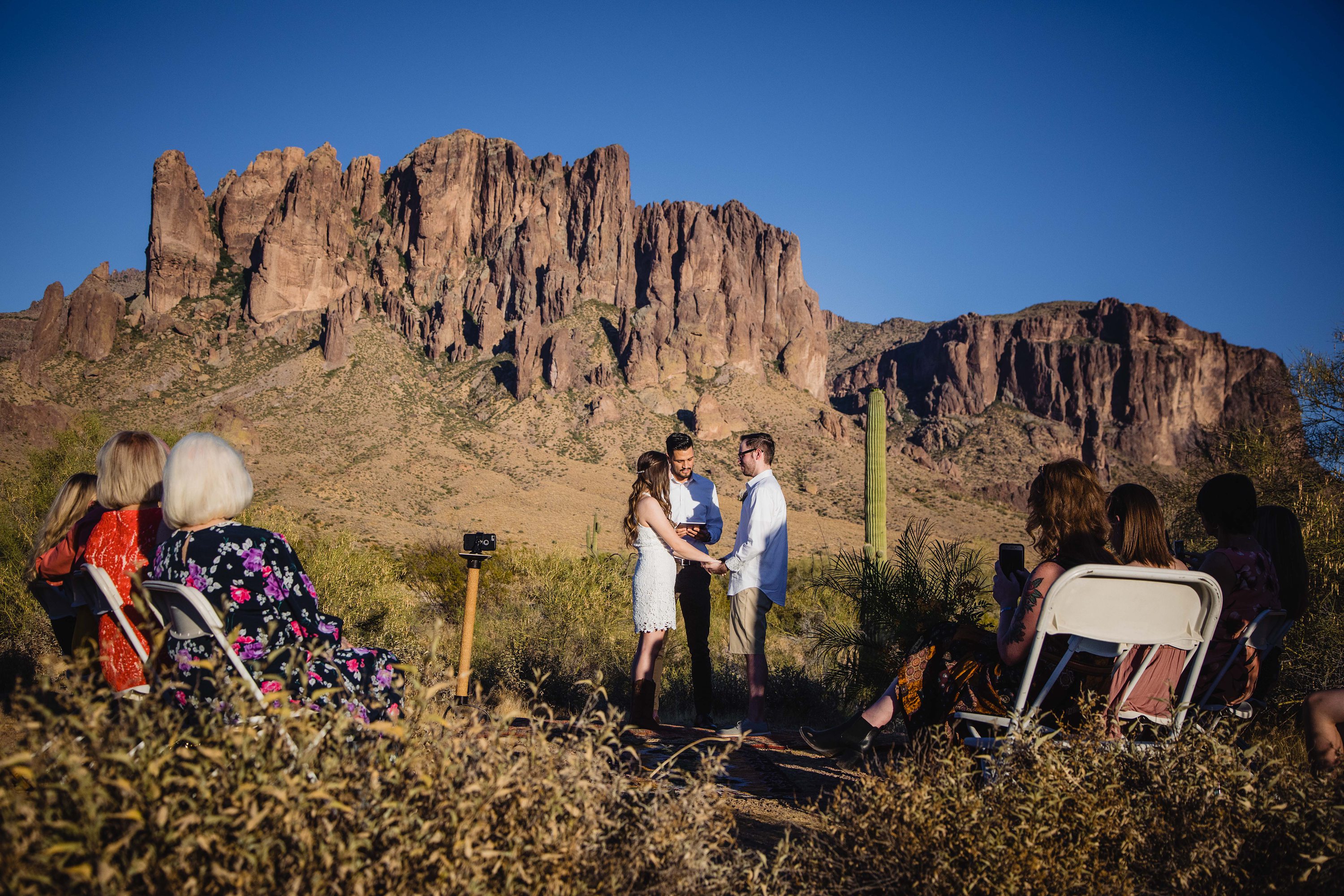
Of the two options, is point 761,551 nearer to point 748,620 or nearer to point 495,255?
point 748,620

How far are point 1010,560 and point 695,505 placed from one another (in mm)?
2244

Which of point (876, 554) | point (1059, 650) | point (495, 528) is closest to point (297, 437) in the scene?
point (495, 528)

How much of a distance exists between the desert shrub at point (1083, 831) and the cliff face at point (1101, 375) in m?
96.7

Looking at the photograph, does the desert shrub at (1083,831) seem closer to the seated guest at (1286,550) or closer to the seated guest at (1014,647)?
the seated guest at (1014,647)

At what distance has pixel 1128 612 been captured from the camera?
250 cm

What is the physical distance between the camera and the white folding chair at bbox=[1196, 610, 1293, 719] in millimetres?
3070

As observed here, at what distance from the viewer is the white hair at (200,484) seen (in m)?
2.48

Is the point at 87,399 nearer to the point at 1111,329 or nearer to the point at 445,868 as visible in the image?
the point at 445,868

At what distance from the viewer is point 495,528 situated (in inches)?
1554

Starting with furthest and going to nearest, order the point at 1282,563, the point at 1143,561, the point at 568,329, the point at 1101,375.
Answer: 1. the point at 1101,375
2. the point at 568,329
3. the point at 1282,563
4. the point at 1143,561

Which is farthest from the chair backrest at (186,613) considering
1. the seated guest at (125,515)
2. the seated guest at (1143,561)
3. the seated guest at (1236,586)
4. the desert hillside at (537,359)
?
the desert hillside at (537,359)

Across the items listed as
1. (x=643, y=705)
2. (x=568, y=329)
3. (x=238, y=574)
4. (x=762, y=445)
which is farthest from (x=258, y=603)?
(x=568, y=329)

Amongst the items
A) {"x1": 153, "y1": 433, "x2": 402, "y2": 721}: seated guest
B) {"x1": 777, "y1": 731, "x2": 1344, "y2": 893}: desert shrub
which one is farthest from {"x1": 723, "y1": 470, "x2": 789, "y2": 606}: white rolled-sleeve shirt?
{"x1": 777, "y1": 731, "x2": 1344, "y2": 893}: desert shrub

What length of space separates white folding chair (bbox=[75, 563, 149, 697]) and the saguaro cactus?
7.88m
